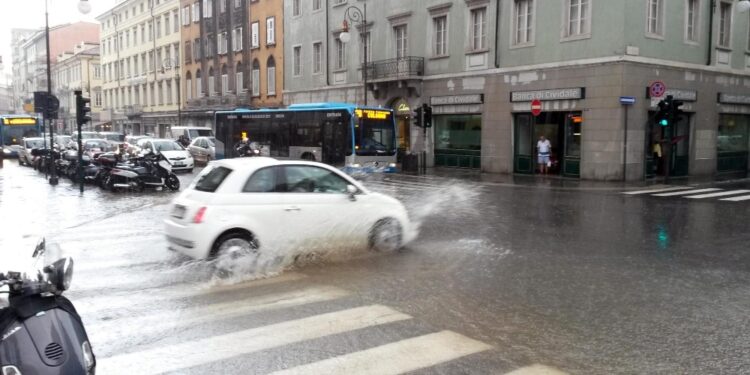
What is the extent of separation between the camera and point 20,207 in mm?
16031

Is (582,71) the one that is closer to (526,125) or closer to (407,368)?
(526,125)

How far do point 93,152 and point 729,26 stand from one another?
27.8 m

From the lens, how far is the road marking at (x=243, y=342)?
4934 millimetres

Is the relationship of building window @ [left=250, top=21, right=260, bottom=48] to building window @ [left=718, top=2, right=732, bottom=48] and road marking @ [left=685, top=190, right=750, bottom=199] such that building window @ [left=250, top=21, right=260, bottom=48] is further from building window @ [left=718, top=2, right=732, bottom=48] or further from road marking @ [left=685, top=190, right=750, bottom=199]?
road marking @ [left=685, top=190, right=750, bottom=199]

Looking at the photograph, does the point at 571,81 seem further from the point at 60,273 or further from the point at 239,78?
the point at 239,78

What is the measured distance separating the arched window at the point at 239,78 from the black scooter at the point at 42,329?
4788 centimetres

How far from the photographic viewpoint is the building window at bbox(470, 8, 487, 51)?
28.2 m

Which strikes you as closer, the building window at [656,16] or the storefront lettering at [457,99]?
the building window at [656,16]

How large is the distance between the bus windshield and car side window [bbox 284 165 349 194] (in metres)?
15.7

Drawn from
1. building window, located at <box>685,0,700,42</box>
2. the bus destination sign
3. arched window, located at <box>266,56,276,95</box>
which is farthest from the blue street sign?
arched window, located at <box>266,56,276,95</box>

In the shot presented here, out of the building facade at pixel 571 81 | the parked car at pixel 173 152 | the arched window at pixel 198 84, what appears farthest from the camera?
the arched window at pixel 198 84

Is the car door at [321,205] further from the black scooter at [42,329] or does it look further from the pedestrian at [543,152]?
the pedestrian at [543,152]

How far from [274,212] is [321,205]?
2.46 feet

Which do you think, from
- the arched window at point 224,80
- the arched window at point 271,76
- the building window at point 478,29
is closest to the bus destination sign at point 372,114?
the building window at point 478,29
